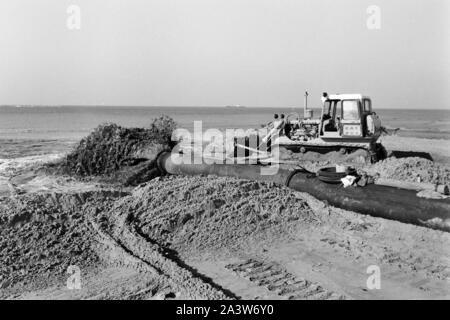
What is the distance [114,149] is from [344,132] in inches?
270

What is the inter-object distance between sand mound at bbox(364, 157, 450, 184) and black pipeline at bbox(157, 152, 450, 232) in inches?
136

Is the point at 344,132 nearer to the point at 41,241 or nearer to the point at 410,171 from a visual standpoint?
the point at 410,171

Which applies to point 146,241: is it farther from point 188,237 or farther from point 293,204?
point 293,204

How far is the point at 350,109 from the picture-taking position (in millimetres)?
13031

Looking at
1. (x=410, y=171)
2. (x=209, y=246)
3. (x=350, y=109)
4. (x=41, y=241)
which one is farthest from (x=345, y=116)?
(x=41, y=241)

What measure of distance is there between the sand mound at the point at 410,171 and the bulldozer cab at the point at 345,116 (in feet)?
4.97

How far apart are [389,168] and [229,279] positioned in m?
7.38

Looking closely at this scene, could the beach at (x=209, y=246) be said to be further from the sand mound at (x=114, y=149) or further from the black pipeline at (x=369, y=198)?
the sand mound at (x=114, y=149)

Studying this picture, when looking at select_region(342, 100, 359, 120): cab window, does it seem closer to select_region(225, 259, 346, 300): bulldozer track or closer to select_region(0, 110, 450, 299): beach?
select_region(0, 110, 450, 299): beach

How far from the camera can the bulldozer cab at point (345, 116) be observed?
1292cm

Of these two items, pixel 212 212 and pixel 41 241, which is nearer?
pixel 41 241

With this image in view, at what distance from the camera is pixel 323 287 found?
4934mm

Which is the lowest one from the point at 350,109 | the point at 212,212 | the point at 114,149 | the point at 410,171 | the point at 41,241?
the point at 41,241

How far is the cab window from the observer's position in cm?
1295
